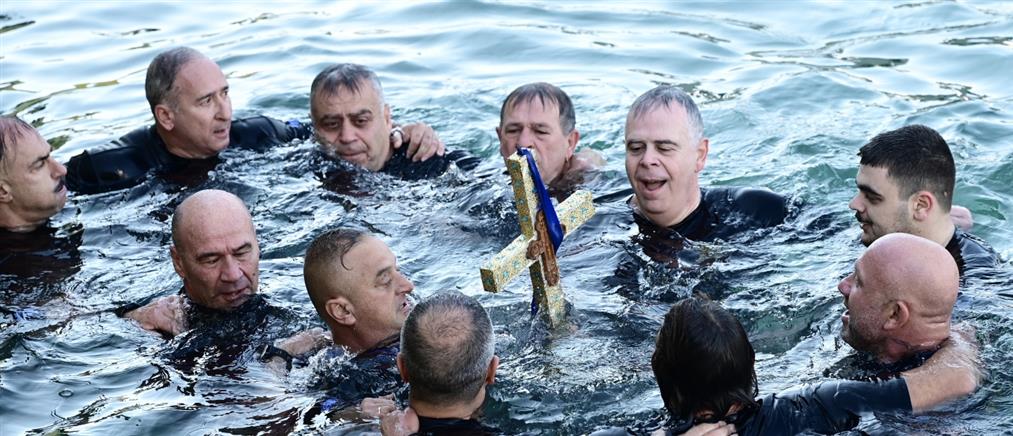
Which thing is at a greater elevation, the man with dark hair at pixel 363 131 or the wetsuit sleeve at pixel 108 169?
the man with dark hair at pixel 363 131

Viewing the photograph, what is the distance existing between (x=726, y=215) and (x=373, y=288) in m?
3.30

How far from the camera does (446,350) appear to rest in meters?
6.39

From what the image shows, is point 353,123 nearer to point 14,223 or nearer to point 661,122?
point 14,223

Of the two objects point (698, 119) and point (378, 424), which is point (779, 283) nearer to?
point (698, 119)

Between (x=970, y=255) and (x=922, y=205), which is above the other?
(x=922, y=205)

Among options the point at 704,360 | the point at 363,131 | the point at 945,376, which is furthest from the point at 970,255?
the point at 363,131

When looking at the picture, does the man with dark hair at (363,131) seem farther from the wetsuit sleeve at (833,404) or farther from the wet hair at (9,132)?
the wetsuit sleeve at (833,404)

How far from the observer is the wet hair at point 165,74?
1185 cm

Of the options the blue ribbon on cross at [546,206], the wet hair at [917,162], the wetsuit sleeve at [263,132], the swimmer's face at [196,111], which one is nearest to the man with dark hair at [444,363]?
the blue ribbon on cross at [546,206]

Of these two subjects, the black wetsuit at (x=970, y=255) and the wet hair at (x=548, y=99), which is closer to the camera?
the black wetsuit at (x=970, y=255)

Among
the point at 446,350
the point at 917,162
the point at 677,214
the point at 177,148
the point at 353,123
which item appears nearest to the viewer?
the point at 446,350

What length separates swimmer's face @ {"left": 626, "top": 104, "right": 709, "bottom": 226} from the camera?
9.38 meters

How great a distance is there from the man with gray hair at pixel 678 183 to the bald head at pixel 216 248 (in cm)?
288

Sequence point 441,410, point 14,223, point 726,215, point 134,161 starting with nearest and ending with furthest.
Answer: point 441,410 → point 726,215 → point 14,223 → point 134,161
